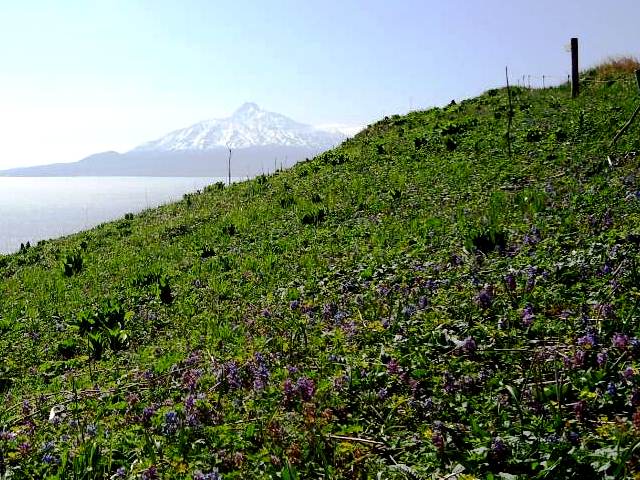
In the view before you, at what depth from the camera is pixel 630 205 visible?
30.9 feet

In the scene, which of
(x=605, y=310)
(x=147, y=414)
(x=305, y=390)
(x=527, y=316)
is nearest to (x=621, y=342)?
(x=605, y=310)

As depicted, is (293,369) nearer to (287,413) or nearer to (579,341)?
(287,413)

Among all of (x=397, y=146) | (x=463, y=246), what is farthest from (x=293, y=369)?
(x=397, y=146)

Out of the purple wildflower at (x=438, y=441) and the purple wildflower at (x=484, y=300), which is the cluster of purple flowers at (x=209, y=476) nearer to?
the purple wildflower at (x=438, y=441)

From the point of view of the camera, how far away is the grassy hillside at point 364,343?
4.24 meters

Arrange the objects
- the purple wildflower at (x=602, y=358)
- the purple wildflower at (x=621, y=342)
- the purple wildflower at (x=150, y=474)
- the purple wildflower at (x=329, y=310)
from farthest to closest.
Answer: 1. the purple wildflower at (x=329, y=310)
2. the purple wildflower at (x=621, y=342)
3. the purple wildflower at (x=602, y=358)
4. the purple wildflower at (x=150, y=474)

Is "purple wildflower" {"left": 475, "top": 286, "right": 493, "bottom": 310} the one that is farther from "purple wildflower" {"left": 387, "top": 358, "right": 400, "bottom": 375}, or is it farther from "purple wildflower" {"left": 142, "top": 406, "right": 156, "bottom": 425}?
"purple wildflower" {"left": 142, "top": 406, "right": 156, "bottom": 425}

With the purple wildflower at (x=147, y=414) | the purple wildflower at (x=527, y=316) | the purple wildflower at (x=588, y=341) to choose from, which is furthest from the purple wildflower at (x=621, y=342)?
the purple wildflower at (x=147, y=414)

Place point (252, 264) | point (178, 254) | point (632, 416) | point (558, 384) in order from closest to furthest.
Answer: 1. point (632, 416)
2. point (558, 384)
3. point (252, 264)
4. point (178, 254)

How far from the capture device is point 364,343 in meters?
6.50

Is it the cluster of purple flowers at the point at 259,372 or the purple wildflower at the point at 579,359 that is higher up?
the purple wildflower at the point at 579,359

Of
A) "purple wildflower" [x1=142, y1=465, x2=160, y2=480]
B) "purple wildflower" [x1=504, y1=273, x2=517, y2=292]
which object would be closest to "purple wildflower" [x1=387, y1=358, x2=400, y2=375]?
"purple wildflower" [x1=504, y1=273, x2=517, y2=292]

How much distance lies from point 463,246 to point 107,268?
10.7 meters

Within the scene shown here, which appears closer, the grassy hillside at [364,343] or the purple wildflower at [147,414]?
the grassy hillside at [364,343]
